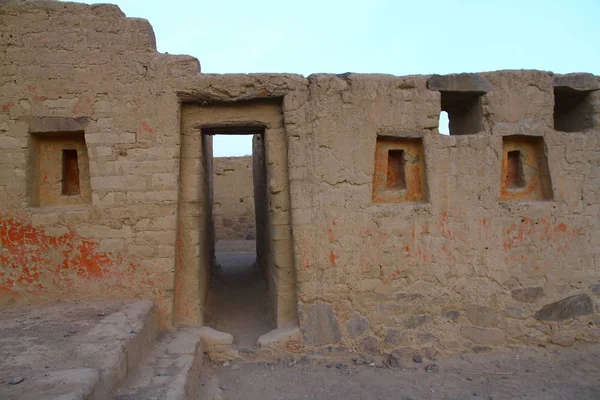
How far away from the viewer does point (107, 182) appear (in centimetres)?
379

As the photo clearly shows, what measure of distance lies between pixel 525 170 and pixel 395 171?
1.37m

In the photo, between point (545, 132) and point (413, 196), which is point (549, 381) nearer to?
point (413, 196)

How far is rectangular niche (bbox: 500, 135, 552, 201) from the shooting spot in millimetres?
4289

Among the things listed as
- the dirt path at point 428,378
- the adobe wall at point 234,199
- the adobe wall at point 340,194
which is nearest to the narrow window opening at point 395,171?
the adobe wall at point 340,194

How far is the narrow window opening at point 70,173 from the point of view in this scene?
159 inches

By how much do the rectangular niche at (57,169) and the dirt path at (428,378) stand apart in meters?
2.03

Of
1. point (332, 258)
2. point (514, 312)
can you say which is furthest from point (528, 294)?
point (332, 258)

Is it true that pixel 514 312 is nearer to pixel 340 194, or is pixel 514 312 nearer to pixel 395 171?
pixel 395 171

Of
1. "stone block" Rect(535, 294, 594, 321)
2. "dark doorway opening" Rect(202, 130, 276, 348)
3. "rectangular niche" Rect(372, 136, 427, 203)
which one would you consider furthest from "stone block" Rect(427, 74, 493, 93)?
"stone block" Rect(535, 294, 594, 321)

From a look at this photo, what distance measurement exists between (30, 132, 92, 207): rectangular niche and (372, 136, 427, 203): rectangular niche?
2803 millimetres

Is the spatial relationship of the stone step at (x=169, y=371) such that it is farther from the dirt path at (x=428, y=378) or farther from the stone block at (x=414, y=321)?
the stone block at (x=414, y=321)

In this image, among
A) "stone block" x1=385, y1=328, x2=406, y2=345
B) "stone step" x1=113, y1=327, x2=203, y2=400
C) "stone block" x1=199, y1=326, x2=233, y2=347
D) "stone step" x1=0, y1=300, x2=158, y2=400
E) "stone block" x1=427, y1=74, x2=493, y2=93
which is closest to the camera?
"stone step" x1=0, y1=300, x2=158, y2=400

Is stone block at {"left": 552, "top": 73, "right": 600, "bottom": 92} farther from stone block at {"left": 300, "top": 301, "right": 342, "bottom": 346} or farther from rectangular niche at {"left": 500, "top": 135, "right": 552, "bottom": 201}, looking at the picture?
stone block at {"left": 300, "top": 301, "right": 342, "bottom": 346}

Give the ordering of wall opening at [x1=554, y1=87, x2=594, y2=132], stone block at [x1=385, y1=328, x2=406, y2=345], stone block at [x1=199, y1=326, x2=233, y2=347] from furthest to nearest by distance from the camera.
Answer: wall opening at [x1=554, y1=87, x2=594, y2=132] < stone block at [x1=385, y1=328, x2=406, y2=345] < stone block at [x1=199, y1=326, x2=233, y2=347]
